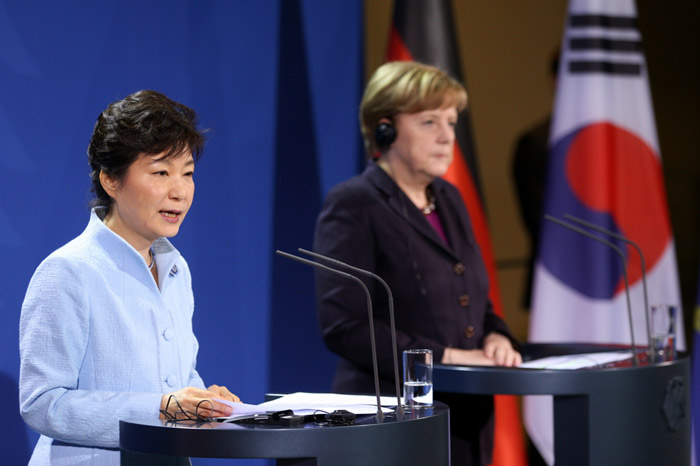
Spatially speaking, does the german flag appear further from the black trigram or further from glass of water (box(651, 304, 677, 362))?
glass of water (box(651, 304, 677, 362))

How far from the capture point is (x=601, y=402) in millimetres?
2551

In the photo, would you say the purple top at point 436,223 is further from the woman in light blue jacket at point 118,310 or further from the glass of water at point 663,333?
the woman in light blue jacket at point 118,310

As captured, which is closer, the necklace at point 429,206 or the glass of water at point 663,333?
the glass of water at point 663,333

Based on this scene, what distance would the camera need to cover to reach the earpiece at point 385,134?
304 cm

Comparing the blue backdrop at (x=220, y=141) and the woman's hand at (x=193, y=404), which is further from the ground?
the blue backdrop at (x=220, y=141)

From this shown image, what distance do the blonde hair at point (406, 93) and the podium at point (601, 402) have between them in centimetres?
91

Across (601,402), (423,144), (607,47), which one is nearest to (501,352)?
(601,402)

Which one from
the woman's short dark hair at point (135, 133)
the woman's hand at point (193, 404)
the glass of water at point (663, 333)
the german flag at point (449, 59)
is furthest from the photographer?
the german flag at point (449, 59)

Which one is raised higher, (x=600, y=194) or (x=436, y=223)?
(x=600, y=194)

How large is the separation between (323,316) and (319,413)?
1015 millimetres

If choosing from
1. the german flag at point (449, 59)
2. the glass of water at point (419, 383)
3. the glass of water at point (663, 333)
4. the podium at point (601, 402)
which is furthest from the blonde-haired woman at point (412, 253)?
the german flag at point (449, 59)

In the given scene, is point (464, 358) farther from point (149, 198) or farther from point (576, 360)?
point (149, 198)

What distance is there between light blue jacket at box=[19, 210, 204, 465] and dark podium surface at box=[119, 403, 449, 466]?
10cm

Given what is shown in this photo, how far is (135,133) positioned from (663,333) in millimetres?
1832
